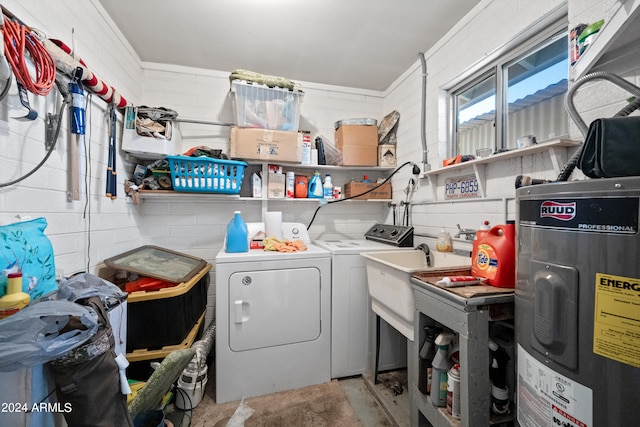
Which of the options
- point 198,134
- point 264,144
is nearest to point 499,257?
point 264,144

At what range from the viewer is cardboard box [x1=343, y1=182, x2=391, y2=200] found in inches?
102

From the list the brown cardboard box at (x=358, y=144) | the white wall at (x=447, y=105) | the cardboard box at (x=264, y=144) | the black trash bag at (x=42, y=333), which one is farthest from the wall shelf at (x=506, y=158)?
the black trash bag at (x=42, y=333)

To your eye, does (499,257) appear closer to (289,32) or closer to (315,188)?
(315,188)

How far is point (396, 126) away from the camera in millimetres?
2619

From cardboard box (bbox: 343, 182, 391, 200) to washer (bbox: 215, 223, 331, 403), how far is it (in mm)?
928

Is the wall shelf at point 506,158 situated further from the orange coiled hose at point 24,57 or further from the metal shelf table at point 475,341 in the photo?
the orange coiled hose at point 24,57

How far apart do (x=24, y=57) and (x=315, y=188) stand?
191 cm

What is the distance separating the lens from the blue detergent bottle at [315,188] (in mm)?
2477

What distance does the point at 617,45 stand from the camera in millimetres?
815

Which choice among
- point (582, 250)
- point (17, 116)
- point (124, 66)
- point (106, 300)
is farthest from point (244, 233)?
point (582, 250)

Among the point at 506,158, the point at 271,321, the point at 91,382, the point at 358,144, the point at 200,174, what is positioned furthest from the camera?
the point at 358,144

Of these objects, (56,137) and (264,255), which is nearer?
(56,137)

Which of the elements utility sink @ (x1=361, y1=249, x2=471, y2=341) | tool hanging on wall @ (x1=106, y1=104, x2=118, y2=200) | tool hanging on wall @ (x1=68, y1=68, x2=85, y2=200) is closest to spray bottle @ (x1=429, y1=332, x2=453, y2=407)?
utility sink @ (x1=361, y1=249, x2=471, y2=341)

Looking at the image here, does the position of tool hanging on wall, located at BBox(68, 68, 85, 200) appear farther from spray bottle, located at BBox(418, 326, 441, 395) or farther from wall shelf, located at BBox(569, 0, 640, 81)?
wall shelf, located at BBox(569, 0, 640, 81)
